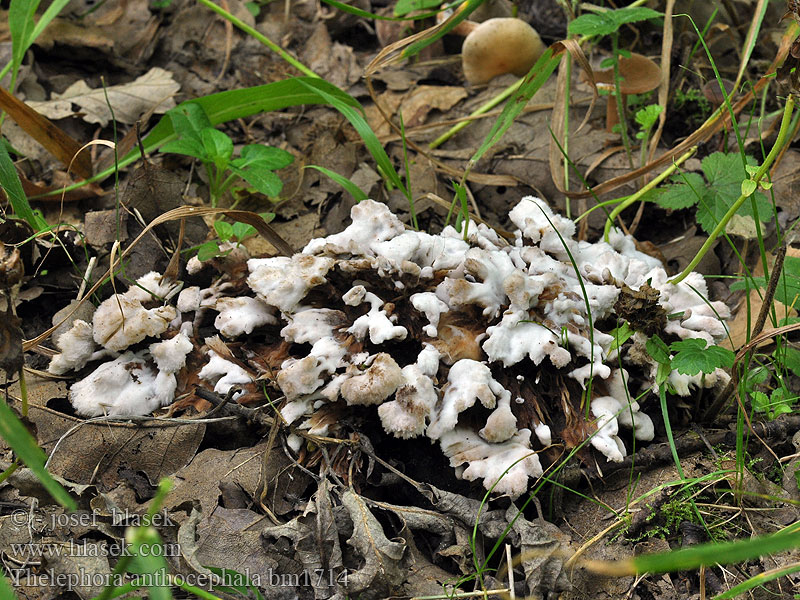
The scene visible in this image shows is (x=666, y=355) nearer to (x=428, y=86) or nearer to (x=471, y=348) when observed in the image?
(x=471, y=348)

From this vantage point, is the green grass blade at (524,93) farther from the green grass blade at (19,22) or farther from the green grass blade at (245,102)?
the green grass blade at (19,22)

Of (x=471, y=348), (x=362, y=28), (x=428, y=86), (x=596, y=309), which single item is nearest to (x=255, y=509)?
(x=471, y=348)

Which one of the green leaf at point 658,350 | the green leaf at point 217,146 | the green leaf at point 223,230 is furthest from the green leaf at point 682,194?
the green leaf at point 217,146

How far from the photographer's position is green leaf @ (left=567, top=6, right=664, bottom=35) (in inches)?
127

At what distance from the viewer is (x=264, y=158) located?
3.41m

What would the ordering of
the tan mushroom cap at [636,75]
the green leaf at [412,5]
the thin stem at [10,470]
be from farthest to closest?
1. the green leaf at [412,5]
2. the tan mushroom cap at [636,75]
3. the thin stem at [10,470]

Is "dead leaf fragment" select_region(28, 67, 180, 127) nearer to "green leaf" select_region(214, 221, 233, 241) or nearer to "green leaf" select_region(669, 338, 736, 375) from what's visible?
"green leaf" select_region(214, 221, 233, 241)

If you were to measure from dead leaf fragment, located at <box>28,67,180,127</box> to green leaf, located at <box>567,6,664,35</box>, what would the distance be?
2378 mm

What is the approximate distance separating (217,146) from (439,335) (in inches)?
60.1

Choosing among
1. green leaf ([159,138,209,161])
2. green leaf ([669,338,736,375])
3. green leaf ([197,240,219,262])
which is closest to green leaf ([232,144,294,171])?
green leaf ([159,138,209,161])

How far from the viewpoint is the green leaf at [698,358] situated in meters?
2.26

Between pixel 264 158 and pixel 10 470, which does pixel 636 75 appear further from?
pixel 10 470

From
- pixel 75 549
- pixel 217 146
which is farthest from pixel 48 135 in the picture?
pixel 75 549

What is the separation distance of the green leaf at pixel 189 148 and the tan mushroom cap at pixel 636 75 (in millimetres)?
2171
